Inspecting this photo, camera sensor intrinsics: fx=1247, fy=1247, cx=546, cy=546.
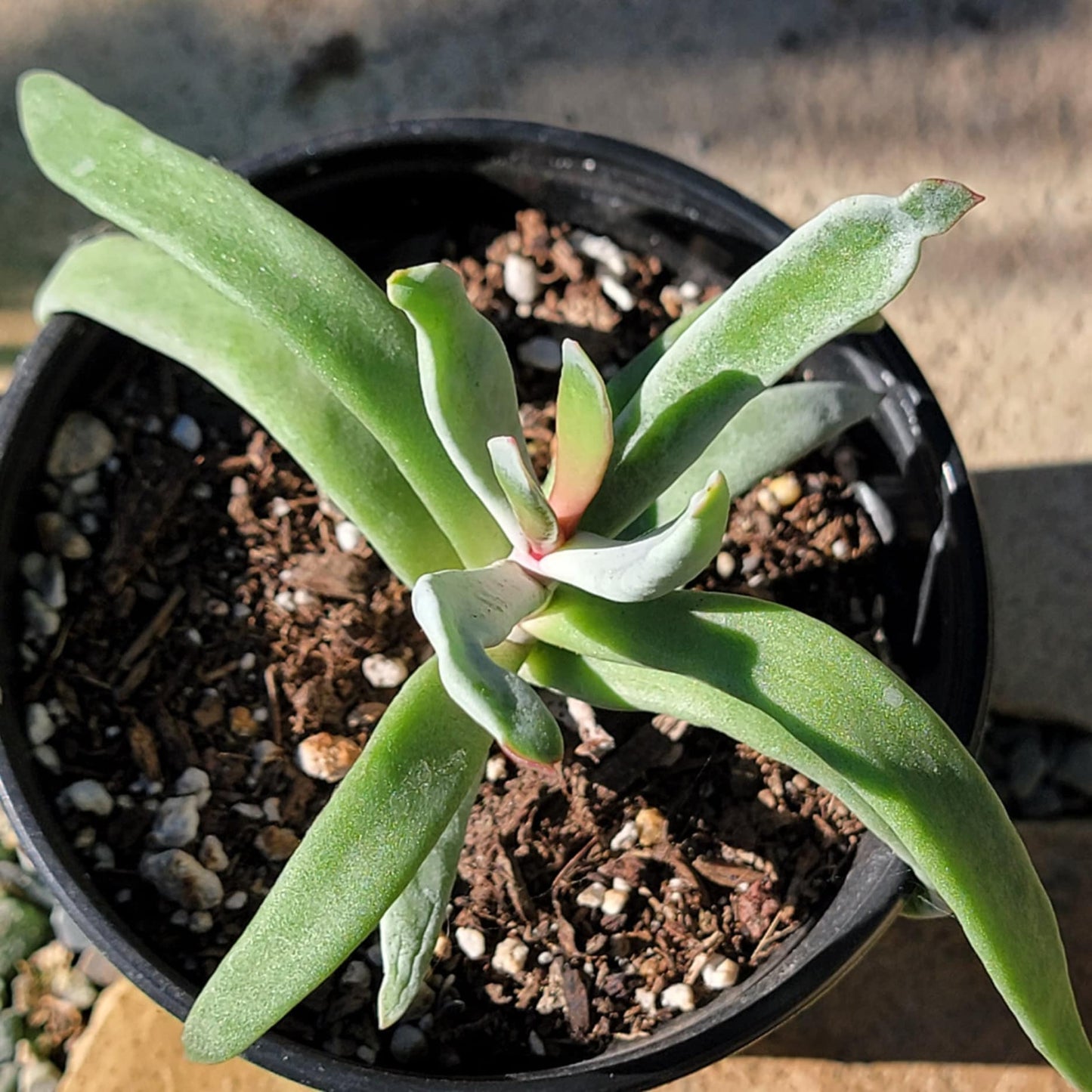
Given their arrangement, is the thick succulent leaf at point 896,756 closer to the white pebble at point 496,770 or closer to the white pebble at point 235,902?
the white pebble at point 496,770

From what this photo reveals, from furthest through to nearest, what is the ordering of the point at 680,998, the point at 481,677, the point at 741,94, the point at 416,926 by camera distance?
the point at 741,94 → the point at 680,998 → the point at 416,926 → the point at 481,677

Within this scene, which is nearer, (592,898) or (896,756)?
(896,756)

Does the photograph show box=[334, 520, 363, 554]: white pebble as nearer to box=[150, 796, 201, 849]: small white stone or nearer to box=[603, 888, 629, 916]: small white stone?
box=[150, 796, 201, 849]: small white stone

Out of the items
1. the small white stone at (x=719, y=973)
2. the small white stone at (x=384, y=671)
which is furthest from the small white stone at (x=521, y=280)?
the small white stone at (x=719, y=973)

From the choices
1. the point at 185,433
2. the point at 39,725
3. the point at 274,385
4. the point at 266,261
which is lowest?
the point at 39,725

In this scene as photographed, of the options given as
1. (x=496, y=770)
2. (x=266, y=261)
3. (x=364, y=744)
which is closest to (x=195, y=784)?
(x=364, y=744)

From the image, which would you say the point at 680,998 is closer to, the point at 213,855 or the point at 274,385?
the point at 213,855

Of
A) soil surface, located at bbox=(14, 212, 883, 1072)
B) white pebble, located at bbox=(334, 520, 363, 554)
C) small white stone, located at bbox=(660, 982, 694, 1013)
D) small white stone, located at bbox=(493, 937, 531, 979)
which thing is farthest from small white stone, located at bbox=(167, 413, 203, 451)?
small white stone, located at bbox=(660, 982, 694, 1013)

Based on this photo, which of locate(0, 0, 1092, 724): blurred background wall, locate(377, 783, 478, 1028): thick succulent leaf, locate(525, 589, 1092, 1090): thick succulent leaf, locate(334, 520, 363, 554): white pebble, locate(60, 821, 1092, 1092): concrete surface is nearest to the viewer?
locate(525, 589, 1092, 1090): thick succulent leaf

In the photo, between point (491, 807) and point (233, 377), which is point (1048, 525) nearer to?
point (491, 807)
